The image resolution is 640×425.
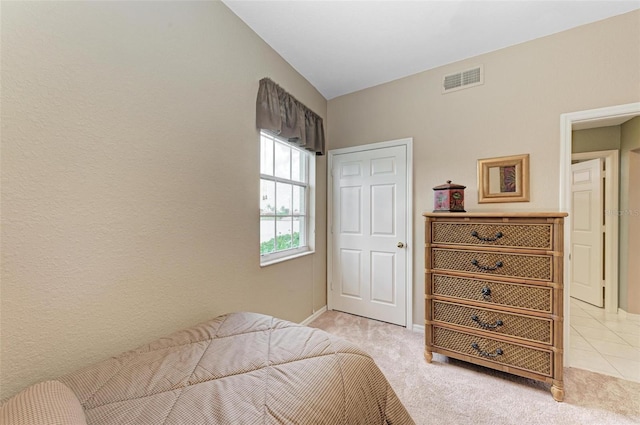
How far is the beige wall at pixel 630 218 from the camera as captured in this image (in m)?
2.65

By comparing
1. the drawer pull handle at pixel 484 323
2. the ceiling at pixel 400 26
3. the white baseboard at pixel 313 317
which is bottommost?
the white baseboard at pixel 313 317

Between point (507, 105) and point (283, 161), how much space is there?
2.12 meters

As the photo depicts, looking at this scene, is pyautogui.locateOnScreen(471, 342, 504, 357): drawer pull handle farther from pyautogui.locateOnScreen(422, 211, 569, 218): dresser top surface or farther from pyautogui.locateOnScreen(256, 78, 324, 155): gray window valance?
pyautogui.locateOnScreen(256, 78, 324, 155): gray window valance

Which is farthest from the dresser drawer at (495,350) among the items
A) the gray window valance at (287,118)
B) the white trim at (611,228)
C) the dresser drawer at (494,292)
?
the white trim at (611,228)

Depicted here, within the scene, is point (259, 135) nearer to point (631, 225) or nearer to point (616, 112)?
point (616, 112)

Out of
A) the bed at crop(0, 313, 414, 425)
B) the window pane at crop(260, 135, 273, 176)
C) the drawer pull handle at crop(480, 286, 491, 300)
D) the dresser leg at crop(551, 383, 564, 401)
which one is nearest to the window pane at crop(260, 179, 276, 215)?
the window pane at crop(260, 135, 273, 176)

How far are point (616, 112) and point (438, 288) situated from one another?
1.86 metres

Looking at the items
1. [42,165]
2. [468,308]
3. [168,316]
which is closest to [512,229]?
[468,308]

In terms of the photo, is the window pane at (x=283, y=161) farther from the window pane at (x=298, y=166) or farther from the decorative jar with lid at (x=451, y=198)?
the decorative jar with lid at (x=451, y=198)

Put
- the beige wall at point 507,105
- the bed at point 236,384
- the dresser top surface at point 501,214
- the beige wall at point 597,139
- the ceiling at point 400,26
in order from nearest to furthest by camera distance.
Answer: the bed at point 236,384 < the dresser top surface at point 501,214 < the ceiling at point 400,26 < the beige wall at point 507,105 < the beige wall at point 597,139

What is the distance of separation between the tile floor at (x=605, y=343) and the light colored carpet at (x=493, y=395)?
166 millimetres

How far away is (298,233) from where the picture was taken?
2727 mm

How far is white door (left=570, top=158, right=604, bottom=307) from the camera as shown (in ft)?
9.84

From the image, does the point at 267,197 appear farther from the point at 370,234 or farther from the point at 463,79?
the point at 463,79
